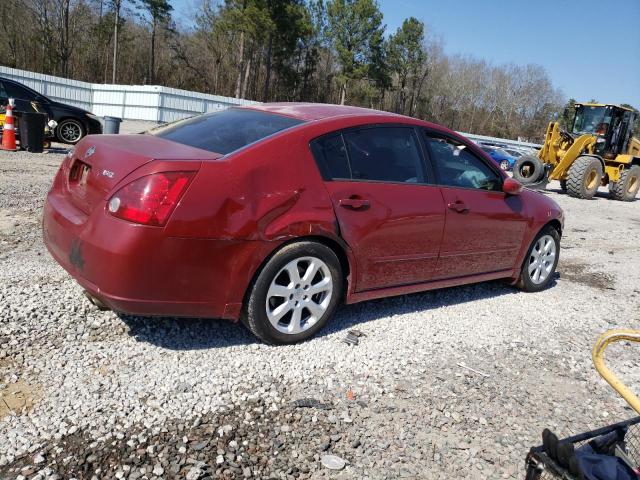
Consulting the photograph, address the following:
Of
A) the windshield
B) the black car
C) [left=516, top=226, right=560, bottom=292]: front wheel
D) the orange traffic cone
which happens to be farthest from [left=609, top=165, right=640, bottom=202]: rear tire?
the orange traffic cone

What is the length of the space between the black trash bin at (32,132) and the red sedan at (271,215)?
28.2ft

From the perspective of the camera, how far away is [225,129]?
364cm

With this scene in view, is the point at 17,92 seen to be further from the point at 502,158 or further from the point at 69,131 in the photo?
the point at 502,158

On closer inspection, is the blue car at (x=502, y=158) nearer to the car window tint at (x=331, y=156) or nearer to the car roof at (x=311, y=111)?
the car roof at (x=311, y=111)

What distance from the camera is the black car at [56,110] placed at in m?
11.9

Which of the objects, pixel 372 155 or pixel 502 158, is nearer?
pixel 372 155

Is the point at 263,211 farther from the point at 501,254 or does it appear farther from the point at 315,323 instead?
the point at 501,254

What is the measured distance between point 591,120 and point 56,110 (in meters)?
16.8

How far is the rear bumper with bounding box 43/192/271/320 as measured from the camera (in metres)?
2.81

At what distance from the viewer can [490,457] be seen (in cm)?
263

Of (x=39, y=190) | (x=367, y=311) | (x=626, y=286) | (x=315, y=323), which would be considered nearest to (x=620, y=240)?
(x=626, y=286)

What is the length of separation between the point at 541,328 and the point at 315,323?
84.6 inches

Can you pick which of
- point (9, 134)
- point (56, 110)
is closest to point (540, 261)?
point (9, 134)

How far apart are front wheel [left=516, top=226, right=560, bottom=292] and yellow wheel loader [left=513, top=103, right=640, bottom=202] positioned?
11.3 m
